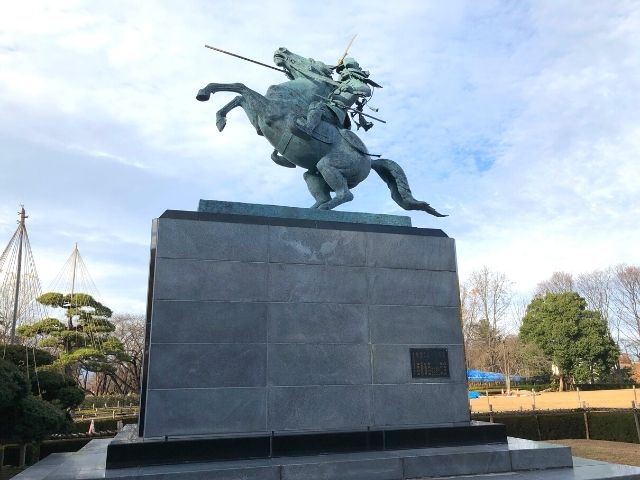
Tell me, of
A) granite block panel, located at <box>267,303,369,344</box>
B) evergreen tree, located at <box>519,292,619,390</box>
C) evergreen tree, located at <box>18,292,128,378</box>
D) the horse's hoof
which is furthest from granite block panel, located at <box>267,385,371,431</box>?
evergreen tree, located at <box>519,292,619,390</box>

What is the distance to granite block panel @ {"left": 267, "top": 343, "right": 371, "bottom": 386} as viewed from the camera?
23.5 feet

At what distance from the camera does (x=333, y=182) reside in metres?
8.74

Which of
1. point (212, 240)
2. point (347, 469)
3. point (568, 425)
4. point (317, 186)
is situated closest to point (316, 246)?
point (212, 240)

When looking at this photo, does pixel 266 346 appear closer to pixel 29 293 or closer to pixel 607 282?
pixel 29 293

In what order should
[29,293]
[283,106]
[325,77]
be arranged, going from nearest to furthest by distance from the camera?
1. [283,106]
2. [325,77]
3. [29,293]

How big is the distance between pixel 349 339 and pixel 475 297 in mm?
43555

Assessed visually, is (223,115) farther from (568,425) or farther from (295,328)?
(568,425)

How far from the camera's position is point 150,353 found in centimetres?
666

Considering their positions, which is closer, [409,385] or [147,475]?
[147,475]

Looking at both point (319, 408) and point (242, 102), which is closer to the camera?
point (319, 408)

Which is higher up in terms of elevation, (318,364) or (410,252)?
(410,252)

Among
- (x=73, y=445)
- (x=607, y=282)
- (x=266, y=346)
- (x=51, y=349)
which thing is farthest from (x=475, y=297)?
(x=266, y=346)

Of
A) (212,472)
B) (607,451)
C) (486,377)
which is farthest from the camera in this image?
(486,377)

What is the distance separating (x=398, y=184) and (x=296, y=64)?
3033 mm
